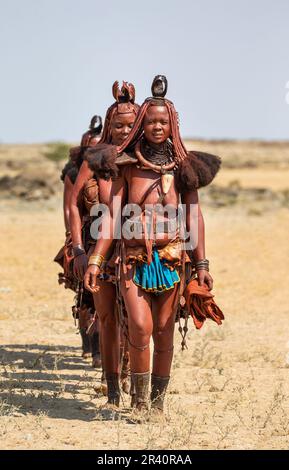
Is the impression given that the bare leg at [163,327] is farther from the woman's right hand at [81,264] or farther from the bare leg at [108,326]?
the woman's right hand at [81,264]

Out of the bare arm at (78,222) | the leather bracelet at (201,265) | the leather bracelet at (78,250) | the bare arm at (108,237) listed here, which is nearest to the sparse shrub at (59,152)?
the bare arm at (78,222)

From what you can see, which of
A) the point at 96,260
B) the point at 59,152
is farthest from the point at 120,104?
the point at 59,152

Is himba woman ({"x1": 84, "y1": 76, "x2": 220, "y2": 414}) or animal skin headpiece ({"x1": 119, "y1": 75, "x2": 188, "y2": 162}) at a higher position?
animal skin headpiece ({"x1": 119, "y1": 75, "x2": 188, "y2": 162})

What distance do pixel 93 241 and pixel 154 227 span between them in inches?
54.9

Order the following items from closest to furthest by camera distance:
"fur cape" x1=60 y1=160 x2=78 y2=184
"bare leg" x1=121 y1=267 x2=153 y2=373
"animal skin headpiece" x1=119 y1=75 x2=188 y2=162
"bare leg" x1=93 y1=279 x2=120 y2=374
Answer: "bare leg" x1=121 y1=267 x2=153 y2=373, "animal skin headpiece" x1=119 y1=75 x2=188 y2=162, "bare leg" x1=93 y1=279 x2=120 y2=374, "fur cape" x1=60 y1=160 x2=78 y2=184

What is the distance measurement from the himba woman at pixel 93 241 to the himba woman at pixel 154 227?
40 cm

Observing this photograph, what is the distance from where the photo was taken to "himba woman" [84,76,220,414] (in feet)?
21.2

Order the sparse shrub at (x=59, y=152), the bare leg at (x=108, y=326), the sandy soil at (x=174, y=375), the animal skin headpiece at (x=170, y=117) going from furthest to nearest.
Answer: the sparse shrub at (x=59, y=152)
the bare leg at (x=108, y=326)
the animal skin headpiece at (x=170, y=117)
the sandy soil at (x=174, y=375)

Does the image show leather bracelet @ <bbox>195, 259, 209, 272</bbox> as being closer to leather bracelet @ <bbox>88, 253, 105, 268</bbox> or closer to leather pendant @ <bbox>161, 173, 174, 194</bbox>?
leather pendant @ <bbox>161, 173, 174, 194</bbox>

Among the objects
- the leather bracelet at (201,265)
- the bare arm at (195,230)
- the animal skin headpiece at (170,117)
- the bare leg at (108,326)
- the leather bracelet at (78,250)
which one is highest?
the animal skin headpiece at (170,117)

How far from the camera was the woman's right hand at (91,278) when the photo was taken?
6.61 m

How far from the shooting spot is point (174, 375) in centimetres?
864

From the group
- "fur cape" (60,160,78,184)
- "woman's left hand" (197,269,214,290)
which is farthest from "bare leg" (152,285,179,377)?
"fur cape" (60,160,78,184)
